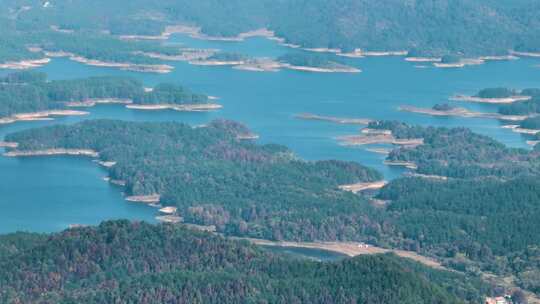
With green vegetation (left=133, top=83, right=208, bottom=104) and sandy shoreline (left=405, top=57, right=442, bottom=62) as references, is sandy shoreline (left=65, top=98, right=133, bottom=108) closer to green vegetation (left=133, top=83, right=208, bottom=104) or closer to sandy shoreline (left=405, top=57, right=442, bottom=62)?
green vegetation (left=133, top=83, right=208, bottom=104)

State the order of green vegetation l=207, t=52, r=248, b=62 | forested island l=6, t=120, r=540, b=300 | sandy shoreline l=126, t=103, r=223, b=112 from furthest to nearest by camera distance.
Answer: green vegetation l=207, t=52, r=248, b=62 → sandy shoreline l=126, t=103, r=223, b=112 → forested island l=6, t=120, r=540, b=300

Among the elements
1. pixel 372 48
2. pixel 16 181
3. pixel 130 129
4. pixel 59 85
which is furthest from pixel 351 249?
pixel 372 48

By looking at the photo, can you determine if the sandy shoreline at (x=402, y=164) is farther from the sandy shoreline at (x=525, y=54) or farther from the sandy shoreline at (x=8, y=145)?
the sandy shoreline at (x=525, y=54)

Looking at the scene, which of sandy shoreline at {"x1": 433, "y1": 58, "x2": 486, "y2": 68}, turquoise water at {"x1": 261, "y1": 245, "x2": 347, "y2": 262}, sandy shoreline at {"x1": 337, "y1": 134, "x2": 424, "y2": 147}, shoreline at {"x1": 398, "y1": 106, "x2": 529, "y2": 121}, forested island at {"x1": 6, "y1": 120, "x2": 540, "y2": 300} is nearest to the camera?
turquoise water at {"x1": 261, "y1": 245, "x2": 347, "y2": 262}

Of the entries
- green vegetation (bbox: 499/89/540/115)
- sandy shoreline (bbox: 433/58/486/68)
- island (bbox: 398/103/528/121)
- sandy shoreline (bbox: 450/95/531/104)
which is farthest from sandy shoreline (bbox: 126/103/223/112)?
sandy shoreline (bbox: 433/58/486/68)

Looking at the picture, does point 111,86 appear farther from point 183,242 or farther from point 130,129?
point 183,242

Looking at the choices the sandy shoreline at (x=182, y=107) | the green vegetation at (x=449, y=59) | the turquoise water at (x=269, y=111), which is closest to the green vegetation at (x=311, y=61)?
the turquoise water at (x=269, y=111)
